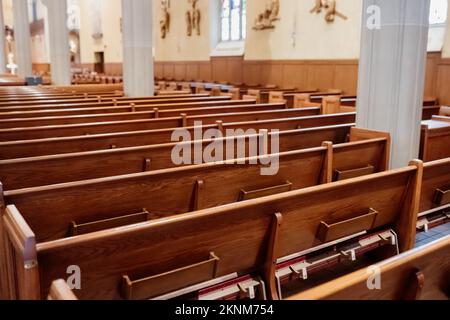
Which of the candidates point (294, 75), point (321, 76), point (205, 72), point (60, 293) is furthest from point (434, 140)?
point (205, 72)

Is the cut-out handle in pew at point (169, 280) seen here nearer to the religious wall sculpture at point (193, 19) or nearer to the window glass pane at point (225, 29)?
the window glass pane at point (225, 29)

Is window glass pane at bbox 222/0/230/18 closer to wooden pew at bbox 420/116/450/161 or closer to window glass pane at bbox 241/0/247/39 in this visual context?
window glass pane at bbox 241/0/247/39

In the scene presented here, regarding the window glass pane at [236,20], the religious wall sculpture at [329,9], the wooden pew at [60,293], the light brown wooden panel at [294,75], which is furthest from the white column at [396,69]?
the window glass pane at [236,20]

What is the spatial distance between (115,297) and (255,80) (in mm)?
11451

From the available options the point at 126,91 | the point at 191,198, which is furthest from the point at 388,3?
the point at 126,91

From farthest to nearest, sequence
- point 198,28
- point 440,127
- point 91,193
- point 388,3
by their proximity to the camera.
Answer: point 198,28
point 440,127
point 388,3
point 91,193

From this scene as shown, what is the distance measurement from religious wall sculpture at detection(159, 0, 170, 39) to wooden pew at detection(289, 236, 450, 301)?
16.5 metres

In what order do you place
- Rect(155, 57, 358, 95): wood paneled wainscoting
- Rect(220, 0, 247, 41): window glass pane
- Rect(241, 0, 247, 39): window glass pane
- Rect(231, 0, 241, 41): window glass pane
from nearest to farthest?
Rect(155, 57, 358, 95): wood paneled wainscoting
Rect(241, 0, 247, 39): window glass pane
Rect(220, 0, 247, 41): window glass pane
Rect(231, 0, 241, 41): window glass pane

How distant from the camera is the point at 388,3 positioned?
3.49m

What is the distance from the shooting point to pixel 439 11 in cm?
802

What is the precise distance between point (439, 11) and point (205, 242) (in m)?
7.94

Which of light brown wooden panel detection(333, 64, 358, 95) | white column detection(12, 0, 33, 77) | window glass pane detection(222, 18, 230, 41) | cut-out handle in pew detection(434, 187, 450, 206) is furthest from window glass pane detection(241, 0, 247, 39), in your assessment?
cut-out handle in pew detection(434, 187, 450, 206)

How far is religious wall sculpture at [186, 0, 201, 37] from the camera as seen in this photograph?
14.9 m

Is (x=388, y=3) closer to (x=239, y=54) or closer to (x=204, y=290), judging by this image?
(x=204, y=290)
